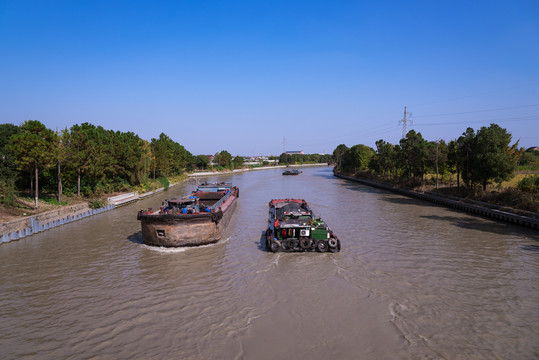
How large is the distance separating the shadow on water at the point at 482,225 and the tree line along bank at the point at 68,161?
32024 mm

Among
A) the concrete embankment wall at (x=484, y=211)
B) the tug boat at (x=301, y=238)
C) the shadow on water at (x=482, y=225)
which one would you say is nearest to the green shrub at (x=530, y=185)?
the concrete embankment wall at (x=484, y=211)

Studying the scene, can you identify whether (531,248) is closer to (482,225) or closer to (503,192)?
(482,225)

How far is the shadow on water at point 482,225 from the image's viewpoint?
21.4 metres

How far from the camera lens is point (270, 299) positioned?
11148 mm

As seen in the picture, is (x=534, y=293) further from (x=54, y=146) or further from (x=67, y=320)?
(x=54, y=146)

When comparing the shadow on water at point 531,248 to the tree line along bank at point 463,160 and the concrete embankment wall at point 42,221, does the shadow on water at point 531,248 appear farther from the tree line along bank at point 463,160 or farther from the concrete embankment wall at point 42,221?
the concrete embankment wall at point 42,221

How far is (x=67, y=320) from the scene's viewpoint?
9.88 meters

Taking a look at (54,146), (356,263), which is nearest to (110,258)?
(356,263)

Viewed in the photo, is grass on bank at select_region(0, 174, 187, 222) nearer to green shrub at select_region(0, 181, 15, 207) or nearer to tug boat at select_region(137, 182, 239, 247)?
green shrub at select_region(0, 181, 15, 207)

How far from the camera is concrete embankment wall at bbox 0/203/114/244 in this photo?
19.2m

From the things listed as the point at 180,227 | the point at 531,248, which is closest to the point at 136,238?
the point at 180,227

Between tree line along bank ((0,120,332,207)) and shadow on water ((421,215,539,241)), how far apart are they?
105 ft

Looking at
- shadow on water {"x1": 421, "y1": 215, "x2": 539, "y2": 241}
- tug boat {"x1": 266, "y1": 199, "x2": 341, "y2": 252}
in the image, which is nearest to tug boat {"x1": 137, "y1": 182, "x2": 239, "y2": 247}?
tug boat {"x1": 266, "y1": 199, "x2": 341, "y2": 252}

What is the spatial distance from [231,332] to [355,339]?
3553mm
